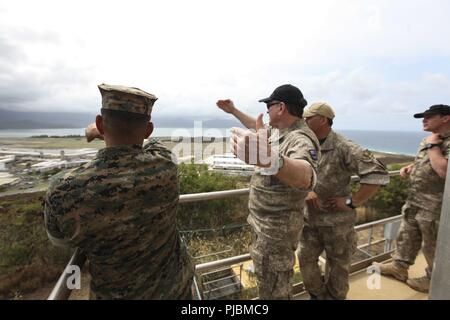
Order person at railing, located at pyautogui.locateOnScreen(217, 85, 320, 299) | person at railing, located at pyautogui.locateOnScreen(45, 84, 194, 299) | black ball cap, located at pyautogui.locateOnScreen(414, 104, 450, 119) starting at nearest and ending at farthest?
person at railing, located at pyautogui.locateOnScreen(45, 84, 194, 299), person at railing, located at pyautogui.locateOnScreen(217, 85, 320, 299), black ball cap, located at pyautogui.locateOnScreen(414, 104, 450, 119)

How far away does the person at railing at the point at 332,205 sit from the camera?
2.24 metres

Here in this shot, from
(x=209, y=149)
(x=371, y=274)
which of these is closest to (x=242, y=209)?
(x=371, y=274)

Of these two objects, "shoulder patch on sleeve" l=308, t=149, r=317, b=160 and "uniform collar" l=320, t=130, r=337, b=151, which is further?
"uniform collar" l=320, t=130, r=337, b=151

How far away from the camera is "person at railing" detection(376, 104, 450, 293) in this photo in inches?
105

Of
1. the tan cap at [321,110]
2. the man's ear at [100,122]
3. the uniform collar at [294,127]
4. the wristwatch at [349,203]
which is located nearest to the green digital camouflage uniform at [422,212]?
the wristwatch at [349,203]

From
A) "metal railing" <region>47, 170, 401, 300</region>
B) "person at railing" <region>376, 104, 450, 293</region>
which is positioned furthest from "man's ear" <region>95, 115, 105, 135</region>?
"person at railing" <region>376, 104, 450, 293</region>

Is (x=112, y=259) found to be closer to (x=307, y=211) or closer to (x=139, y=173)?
(x=139, y=173)

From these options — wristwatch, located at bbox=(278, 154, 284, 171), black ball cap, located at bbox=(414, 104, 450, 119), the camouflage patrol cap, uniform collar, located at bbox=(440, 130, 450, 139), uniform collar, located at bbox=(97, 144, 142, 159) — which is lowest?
wristwatch, located at bbox=(278, 154, 284, 171)

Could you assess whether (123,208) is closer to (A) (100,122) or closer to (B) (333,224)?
(A) (100,122)

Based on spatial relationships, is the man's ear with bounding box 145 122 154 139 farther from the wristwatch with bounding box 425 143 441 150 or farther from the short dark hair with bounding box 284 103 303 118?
the wristwatch with bounding box 425 143 441 150

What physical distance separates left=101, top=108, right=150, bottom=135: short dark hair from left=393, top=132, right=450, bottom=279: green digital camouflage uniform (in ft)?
9.53

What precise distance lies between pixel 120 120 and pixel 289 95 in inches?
44.9

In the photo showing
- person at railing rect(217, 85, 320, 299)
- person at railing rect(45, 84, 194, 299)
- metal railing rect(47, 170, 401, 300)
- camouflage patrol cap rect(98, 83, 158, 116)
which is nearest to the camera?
metal railing rect(47, 170, 401, 300)

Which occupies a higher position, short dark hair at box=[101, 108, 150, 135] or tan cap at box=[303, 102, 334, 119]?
tan cap at box=[303, 102, 334, 119]
